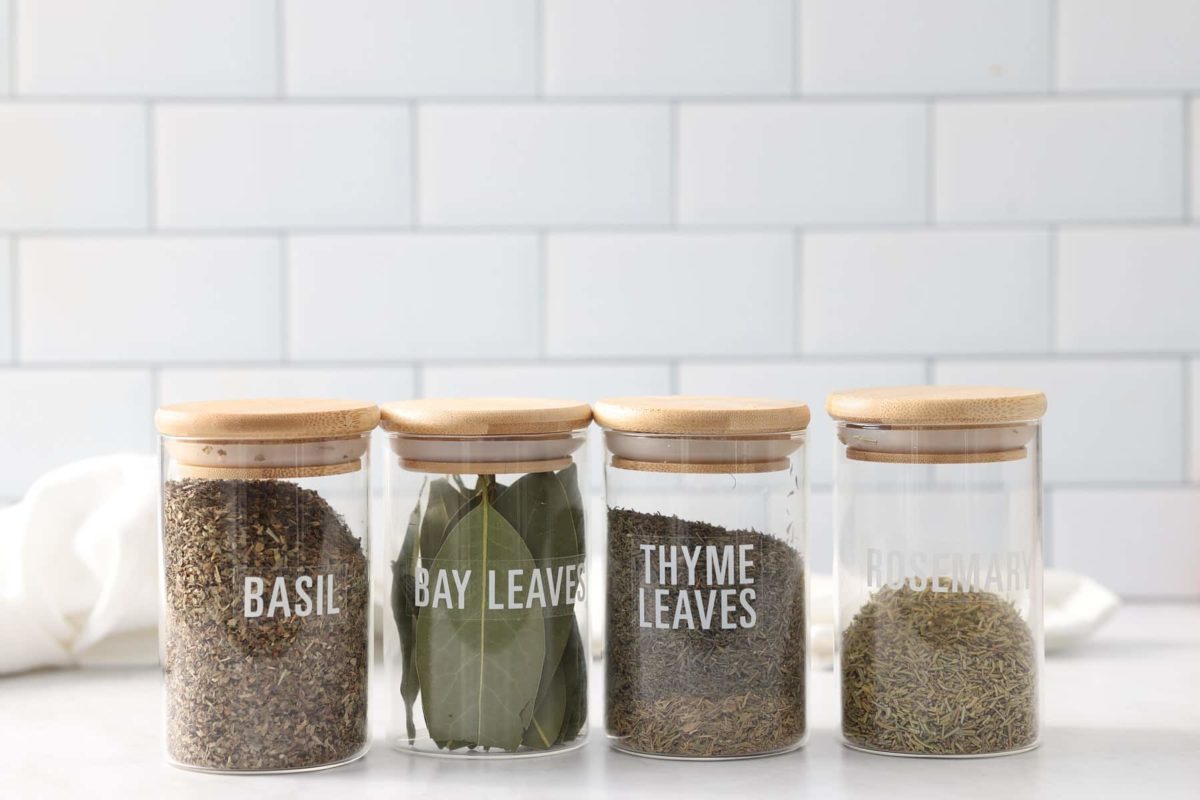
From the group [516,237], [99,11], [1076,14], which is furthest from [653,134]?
[99,11]

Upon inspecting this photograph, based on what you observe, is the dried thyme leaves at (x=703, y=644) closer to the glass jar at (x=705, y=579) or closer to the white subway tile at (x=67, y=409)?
the glass jar at (x=705, y=579)

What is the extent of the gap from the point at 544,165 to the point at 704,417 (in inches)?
21.5

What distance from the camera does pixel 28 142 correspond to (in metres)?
1.17

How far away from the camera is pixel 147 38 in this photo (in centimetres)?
116

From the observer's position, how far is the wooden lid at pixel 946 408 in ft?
2.26

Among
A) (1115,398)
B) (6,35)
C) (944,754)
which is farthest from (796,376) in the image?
(6,35)

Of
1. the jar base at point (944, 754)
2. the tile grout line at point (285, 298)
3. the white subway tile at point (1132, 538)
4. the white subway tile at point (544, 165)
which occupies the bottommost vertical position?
the jar base at point (944, 754)

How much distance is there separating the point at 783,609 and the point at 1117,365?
24.6 inches

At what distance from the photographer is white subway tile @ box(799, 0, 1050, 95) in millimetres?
1161

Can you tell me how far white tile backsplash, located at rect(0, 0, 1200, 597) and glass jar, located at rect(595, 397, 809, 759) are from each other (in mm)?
476

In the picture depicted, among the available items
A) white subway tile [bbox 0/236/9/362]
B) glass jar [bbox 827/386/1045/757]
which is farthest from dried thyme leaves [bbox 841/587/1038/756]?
white subway tile [bbox 0/236/9/362]

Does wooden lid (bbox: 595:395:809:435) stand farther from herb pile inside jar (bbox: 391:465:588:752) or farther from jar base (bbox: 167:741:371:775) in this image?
jar base (bbox: 167:741:371:775)

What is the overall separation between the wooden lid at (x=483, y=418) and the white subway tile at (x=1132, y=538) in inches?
25.8

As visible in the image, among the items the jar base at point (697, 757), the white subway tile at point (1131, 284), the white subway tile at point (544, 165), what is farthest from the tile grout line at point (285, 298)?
the white subway tile at point (1131, 284)
